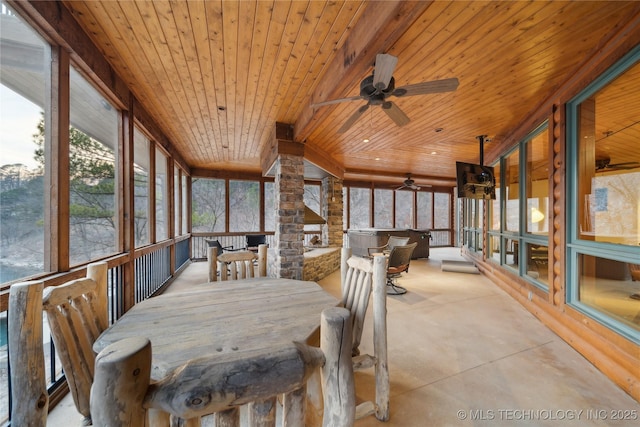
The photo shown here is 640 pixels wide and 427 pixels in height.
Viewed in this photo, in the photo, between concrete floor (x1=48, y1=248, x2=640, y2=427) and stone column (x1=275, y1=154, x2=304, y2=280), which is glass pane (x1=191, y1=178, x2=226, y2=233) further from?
concrete floor (x1=48, y1=248, x2=640, y2=427)

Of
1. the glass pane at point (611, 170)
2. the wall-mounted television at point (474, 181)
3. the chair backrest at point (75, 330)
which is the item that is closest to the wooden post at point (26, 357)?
the chair backrest at point (75, 330)

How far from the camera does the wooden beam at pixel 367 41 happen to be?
1545 millimetres

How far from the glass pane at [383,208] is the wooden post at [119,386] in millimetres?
9273

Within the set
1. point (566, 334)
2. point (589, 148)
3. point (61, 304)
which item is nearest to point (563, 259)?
point (566, 334)

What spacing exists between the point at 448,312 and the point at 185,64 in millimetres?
4213

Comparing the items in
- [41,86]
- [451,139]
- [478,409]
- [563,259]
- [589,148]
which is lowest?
[478,409]

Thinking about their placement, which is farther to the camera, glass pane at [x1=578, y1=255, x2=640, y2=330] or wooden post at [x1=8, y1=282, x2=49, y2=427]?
glass pane at [x1=578, y1=255, x2=640, y2=330]

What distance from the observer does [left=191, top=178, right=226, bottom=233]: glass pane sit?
287 inches

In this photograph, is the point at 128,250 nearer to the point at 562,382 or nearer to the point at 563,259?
the point at 562,382

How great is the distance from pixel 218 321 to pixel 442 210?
417 inches

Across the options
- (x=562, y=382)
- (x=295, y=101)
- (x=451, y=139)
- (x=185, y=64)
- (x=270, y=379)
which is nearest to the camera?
(x=270, y=379)

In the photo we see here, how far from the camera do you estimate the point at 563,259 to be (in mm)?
2629

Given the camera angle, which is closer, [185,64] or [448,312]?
[185,64]

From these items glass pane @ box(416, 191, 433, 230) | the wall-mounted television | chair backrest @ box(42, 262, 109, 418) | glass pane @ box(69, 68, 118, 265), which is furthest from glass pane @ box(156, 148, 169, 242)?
glass pane @ box(416, 191, 433, 230)
